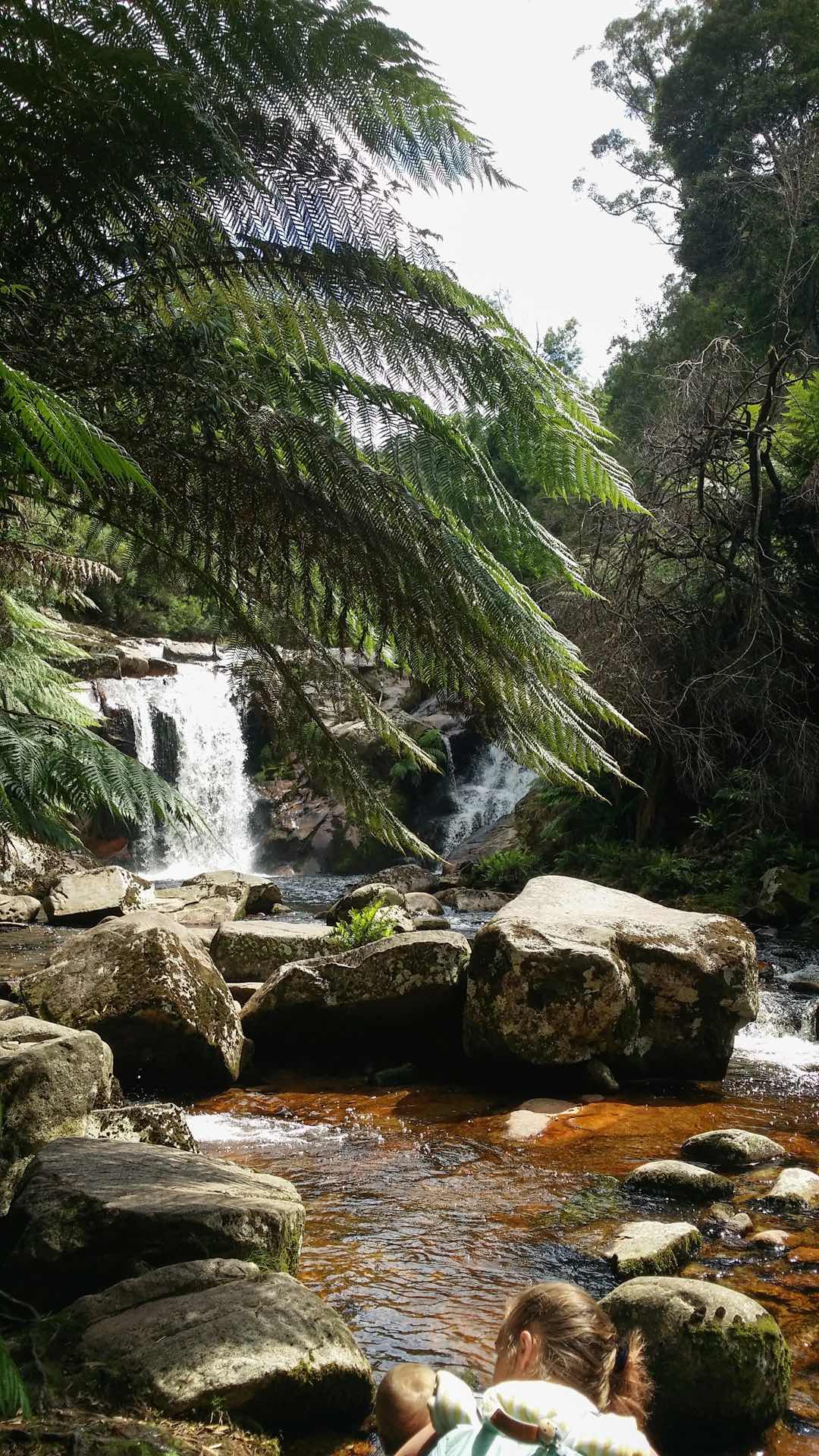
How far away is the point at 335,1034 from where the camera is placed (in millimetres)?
6348

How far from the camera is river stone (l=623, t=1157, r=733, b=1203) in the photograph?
427cm

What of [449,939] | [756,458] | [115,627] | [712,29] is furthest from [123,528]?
[712,29]

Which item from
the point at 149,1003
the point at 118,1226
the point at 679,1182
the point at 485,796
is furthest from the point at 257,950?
the point at 485,796

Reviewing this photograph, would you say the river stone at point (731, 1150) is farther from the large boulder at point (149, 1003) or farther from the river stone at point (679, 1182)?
the large boulder at point (149, 1003)

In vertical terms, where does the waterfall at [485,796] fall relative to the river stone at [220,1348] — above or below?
above

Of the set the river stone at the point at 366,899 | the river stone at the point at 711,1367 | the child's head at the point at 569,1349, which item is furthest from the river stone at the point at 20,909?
the child's head at the point at 569,1349

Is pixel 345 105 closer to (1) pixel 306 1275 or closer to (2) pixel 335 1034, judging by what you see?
(1) pixel 306 1275

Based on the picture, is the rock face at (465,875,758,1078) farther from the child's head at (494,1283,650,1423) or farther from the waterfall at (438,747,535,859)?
the waterfall at (438,747,535,859)

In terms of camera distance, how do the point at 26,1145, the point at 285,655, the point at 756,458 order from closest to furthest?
the point at 285,655 < the point at 26,1145 < the point at 756,458

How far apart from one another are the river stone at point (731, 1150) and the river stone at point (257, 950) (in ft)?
10.9

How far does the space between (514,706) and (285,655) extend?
1.74ft

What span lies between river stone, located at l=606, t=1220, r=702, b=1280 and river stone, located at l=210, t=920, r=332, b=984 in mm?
4048

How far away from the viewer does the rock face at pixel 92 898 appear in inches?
427

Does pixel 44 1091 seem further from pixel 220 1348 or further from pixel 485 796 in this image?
pixel 485 796
